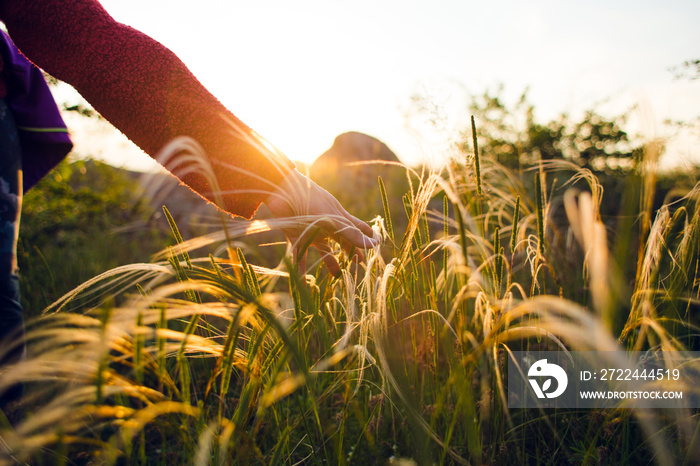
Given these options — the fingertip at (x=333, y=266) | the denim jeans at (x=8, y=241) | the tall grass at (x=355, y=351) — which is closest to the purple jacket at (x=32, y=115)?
the denim jeans at (x=8, y=241)

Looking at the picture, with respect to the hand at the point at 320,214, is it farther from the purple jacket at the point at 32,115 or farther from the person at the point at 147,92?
the purple jacket at the point at 32,115

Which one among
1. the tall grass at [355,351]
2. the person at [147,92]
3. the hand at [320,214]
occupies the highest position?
the person at [147,92]

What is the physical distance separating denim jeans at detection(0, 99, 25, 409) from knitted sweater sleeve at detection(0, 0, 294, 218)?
0.30 meters

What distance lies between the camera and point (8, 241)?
1078mm

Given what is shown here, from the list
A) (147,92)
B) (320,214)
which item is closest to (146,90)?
(147,92)

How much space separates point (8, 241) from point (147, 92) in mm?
605

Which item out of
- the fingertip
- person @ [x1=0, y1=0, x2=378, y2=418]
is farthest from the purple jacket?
the fingertip

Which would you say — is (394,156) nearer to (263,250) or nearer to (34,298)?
A: (263,250)

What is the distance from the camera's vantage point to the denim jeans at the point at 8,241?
1.07 metres

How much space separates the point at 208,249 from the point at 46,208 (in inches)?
48.4

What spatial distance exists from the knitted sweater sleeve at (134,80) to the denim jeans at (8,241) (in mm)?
299

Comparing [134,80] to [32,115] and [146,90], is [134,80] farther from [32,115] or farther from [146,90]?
[32,115]

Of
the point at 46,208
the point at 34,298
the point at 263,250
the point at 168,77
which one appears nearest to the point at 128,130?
the point at 168,77

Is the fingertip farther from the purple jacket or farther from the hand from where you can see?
the purple jacket
